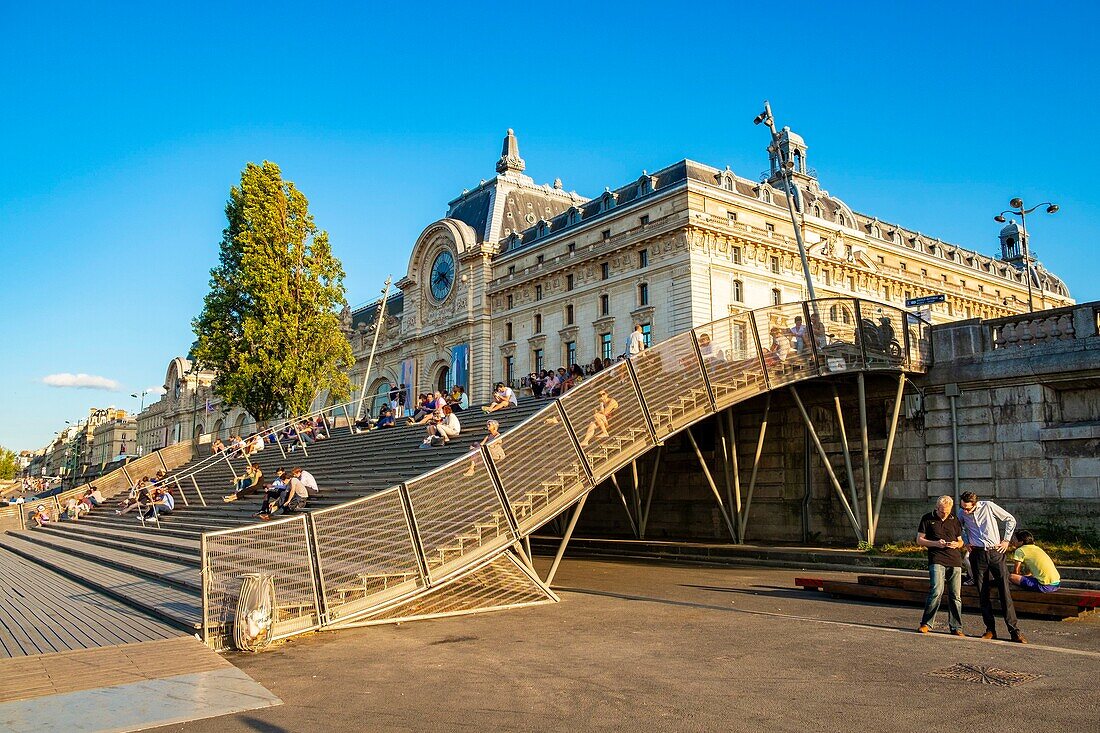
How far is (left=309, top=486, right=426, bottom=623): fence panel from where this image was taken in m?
10.9

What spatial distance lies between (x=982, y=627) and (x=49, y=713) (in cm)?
1058

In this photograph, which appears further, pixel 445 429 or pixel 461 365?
pixel 461 365

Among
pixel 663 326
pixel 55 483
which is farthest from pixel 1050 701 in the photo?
pixel 55 483

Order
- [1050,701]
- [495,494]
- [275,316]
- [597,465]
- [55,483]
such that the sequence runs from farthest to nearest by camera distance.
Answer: [55,483], [275,316], [597,465], [495,494], [1050,701]

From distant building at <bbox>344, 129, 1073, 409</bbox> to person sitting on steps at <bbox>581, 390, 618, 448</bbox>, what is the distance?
35147mm

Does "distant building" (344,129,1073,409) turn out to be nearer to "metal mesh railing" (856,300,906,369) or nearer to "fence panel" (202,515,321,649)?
"metal mesh railing" (856,300,906,369)

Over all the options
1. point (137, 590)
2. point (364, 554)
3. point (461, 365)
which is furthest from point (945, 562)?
point (461, 365)

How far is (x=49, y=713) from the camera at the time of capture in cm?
691

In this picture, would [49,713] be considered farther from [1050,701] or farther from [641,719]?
[1050,701]

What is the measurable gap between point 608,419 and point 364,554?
550cm

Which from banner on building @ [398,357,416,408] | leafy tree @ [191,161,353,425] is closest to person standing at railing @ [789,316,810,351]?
leafy tree @ [191,161,353,425]

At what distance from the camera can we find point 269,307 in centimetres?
3403

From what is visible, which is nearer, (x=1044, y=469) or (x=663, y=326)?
(x=1044, y=469)

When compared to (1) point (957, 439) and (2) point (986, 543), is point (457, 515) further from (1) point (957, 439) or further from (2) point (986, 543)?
(1) point (957, 439)
